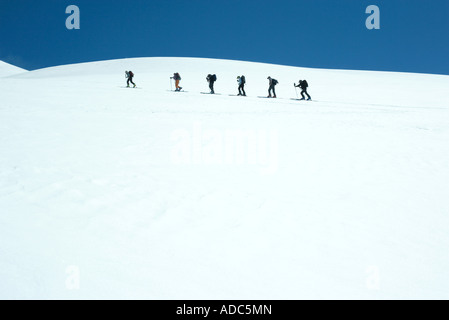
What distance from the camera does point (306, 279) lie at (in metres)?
3.57

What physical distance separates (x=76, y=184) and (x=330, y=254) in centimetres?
443

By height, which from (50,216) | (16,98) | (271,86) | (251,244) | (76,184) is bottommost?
(251,244)

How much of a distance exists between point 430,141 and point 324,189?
212 inches

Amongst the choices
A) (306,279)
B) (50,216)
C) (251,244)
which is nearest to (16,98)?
(50,216)

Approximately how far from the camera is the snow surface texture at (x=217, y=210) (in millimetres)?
3494

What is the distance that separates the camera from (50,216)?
4422 mm

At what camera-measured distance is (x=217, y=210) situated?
486cm

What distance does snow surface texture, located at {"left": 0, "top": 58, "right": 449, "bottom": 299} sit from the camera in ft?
11.5

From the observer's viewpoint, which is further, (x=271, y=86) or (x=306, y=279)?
(x=271, y=86)

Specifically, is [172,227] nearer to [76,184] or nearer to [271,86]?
[76,184]
